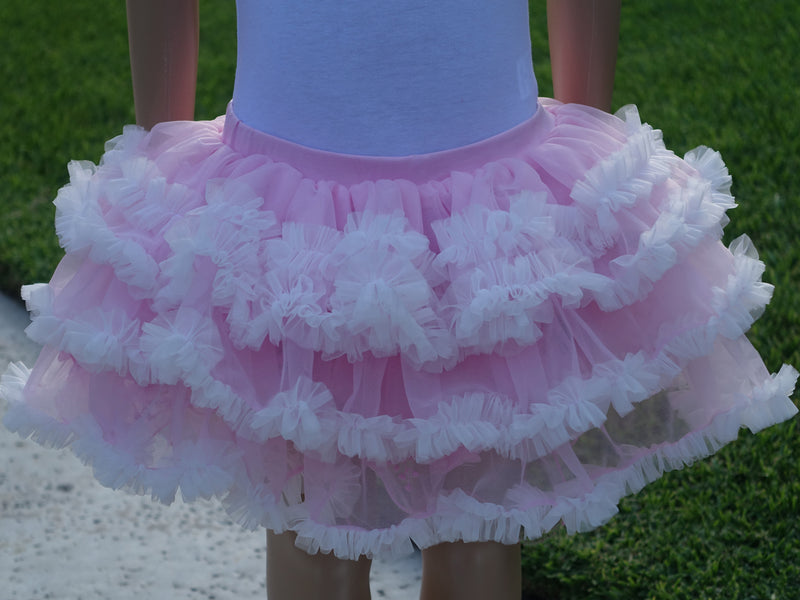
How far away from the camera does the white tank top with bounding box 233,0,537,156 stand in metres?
1.28

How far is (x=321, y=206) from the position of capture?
1248 mm

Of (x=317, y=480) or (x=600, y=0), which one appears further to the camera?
(x=600, y=0)

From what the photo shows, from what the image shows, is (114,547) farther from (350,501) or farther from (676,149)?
(676,149)

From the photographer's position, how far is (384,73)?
4.21 feet

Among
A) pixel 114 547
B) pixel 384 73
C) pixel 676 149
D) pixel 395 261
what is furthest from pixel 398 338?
pixel 676 149

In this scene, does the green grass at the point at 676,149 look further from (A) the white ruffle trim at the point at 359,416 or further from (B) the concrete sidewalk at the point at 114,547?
(A) the white ruffle trim at the point at 359,416

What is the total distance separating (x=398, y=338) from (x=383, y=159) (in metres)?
0.24

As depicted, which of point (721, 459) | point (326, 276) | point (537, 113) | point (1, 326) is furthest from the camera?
point (1, 326)

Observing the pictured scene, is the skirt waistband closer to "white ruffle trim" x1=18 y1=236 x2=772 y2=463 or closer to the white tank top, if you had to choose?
the white tank top

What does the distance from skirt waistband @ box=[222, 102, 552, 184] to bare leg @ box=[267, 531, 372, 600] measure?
463mm

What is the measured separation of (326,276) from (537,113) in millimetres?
390

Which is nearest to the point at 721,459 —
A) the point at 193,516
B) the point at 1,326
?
the point at 193,516

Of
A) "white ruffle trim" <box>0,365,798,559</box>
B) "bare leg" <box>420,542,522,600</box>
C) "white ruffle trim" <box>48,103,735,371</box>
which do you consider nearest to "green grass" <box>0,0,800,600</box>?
"bare leg" <box>420,542,522,600</box>

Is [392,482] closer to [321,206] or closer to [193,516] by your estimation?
[321,206]
